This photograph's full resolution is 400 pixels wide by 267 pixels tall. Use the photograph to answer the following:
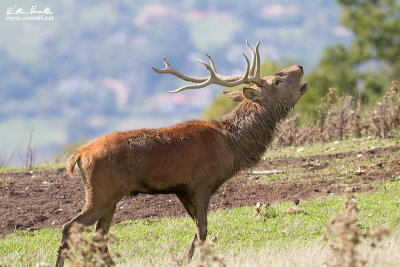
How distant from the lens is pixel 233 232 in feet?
26.3

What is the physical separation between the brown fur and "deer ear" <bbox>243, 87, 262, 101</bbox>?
2 centimetres

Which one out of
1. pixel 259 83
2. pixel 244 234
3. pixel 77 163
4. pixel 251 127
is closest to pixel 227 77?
pixel 259 83

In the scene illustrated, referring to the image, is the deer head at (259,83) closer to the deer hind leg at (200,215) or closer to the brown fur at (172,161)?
the brown fur at (172,161)

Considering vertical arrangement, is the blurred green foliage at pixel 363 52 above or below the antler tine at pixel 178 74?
below

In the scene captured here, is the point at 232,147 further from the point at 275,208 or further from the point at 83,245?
the point at 83,245

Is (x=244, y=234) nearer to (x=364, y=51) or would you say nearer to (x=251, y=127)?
(x=251, y=127)

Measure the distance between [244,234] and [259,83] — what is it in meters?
1.97

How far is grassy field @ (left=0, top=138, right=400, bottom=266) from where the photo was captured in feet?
23.0

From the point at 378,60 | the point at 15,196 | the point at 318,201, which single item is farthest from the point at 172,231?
the point at 378,60

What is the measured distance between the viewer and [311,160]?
38.5 ft

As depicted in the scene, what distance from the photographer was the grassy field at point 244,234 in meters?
7.02

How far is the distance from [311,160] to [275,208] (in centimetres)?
322

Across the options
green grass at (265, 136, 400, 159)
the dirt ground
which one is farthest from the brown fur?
green grass at (265, 136, 400, 159)

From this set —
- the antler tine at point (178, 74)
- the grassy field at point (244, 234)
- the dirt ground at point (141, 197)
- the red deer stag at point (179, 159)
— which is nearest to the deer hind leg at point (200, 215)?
the red deer stag at point (179, 159)
